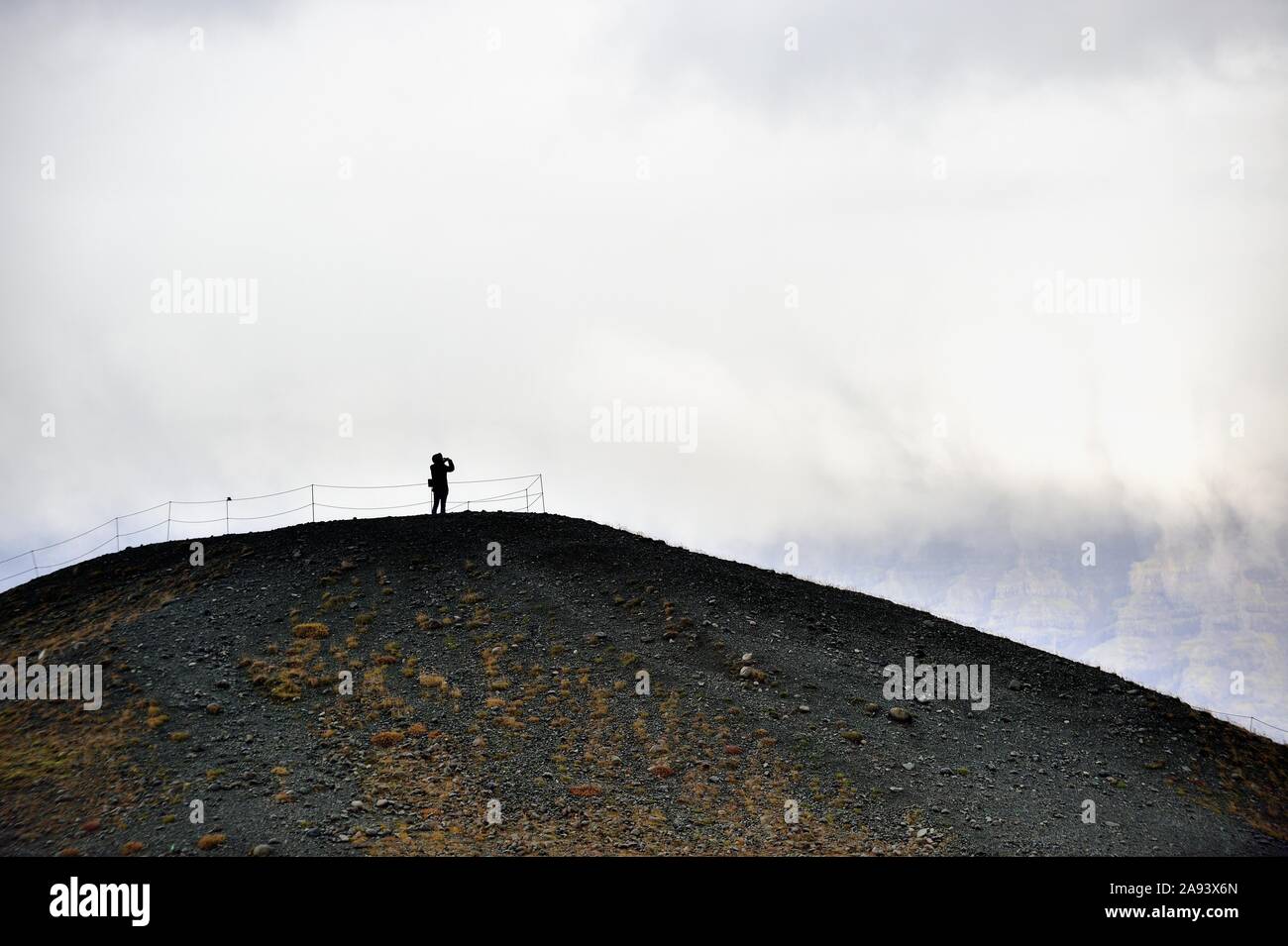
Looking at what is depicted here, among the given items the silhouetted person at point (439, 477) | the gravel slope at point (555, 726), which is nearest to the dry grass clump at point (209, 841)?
the gravel slope at point (555, 726)

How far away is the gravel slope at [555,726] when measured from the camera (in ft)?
68.6

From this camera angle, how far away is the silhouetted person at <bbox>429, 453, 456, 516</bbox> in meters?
39.5

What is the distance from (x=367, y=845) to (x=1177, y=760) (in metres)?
21.6

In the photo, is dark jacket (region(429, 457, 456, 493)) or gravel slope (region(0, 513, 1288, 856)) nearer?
gravel slope (region(0, 513, 1288, 856))

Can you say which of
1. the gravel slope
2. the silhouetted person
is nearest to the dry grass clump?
the gravel slope

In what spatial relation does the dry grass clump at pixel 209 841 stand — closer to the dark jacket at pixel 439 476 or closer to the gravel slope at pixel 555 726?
the gravel slope at pixel 555 726

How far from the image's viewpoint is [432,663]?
93.9 feet

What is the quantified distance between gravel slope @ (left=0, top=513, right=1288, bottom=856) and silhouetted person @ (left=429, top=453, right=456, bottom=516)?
347cm

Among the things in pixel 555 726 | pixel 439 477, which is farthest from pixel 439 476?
pixel 555 726

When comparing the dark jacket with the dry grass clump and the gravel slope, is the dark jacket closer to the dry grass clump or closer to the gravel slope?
the gravel slope
